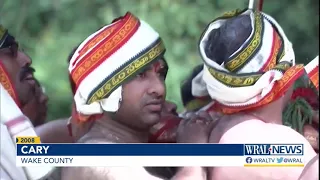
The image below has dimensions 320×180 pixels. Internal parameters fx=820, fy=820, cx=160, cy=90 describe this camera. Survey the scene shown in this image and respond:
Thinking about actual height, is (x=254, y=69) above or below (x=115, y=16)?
below

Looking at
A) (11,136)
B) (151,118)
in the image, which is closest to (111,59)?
(151,118)

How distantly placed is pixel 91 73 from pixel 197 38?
0.47 m

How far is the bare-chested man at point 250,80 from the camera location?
133 inches

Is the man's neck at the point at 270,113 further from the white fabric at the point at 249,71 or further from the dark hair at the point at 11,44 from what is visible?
the dark hair at the point at 11,44

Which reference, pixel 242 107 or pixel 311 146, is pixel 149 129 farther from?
pixel 311 146

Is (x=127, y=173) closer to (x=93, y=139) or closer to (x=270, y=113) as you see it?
(x=93, y=139)

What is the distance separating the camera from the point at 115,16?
3.43 meters

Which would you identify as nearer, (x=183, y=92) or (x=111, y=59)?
(x=111, y=59)

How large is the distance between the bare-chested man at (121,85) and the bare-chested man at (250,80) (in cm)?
19

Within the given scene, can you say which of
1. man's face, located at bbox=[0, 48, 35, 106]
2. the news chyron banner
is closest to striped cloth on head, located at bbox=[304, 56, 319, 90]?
the news chyron banner

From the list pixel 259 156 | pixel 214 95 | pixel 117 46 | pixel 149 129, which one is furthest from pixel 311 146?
pixel 117 46

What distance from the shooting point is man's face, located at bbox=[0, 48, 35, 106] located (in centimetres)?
350

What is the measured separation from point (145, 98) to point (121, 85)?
121 millimetres

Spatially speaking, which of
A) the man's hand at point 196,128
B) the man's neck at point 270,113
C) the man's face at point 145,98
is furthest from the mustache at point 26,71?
the man's neck at point 270,113
